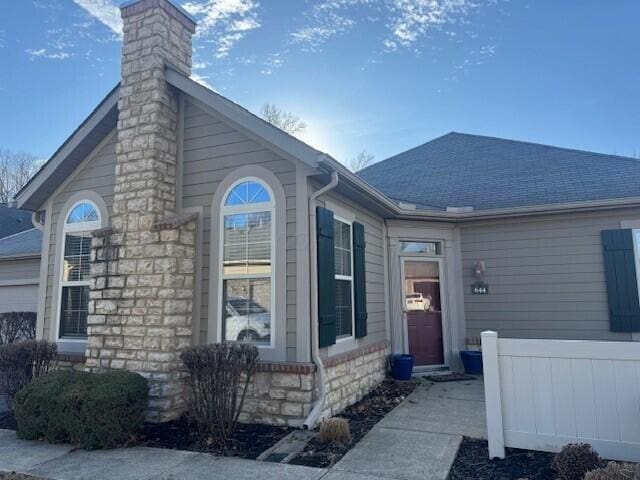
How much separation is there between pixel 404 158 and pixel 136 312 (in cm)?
780

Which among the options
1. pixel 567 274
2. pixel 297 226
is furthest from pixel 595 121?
pixel 297 226

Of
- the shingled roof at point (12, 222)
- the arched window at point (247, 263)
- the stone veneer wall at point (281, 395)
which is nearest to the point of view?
the stone veneer wall at point (281, 395)

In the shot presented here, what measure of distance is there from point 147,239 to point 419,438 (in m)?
3.74

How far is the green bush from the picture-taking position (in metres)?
4.11

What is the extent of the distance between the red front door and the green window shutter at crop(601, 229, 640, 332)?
8.70 ft

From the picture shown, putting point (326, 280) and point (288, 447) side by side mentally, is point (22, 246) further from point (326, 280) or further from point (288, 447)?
point (288, 447)

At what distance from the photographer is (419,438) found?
A: 4.27 metres

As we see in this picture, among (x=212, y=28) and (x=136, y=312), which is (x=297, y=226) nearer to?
(x=136, y=312)

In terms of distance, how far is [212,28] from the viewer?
750cm

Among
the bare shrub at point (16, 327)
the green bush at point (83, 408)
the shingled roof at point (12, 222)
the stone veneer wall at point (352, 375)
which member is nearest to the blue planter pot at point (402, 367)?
the stone veneer wall at point (352, 375)

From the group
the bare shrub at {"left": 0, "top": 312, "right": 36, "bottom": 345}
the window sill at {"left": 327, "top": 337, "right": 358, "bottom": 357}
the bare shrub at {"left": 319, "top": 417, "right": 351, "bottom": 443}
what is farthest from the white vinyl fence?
the bare shrub at {"left": 0, "top": 312, "right": 36, "bottom": 345}

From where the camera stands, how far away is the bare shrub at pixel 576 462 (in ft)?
10.0

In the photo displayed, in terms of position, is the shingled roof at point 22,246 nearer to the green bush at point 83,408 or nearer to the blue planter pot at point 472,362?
the green bush at point 83,408

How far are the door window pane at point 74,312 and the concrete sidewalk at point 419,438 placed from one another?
4296mm
